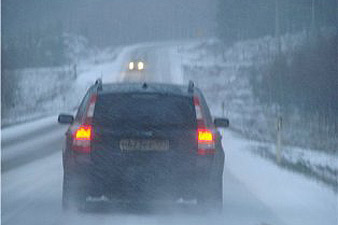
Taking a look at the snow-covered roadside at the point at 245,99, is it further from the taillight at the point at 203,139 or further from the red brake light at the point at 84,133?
the red brake light at the point at 84,133

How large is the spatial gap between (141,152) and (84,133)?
748 mm

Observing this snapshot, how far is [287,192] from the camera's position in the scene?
1194cm

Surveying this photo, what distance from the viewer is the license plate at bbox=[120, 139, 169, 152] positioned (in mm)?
8969

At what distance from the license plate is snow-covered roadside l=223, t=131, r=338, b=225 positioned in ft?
6.18

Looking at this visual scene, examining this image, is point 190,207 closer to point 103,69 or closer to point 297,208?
point 297,208

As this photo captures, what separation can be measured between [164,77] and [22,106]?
1507 cm

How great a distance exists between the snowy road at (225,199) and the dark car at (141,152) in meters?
0.37

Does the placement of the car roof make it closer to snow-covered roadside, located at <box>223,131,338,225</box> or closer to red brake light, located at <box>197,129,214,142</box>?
red brake light, located at <box>197,129,214,142</box>

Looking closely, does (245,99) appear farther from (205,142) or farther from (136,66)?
(205,142)

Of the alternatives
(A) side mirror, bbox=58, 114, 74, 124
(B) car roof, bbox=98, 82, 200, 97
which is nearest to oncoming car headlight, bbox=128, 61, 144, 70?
(A) side mirror, bbox=58, 114, 74, 124

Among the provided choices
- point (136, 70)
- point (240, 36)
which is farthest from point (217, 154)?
point (240, 36)

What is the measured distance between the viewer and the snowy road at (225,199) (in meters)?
9.31

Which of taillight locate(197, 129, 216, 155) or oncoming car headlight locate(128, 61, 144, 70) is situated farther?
oncoming car headlight locate(128, 61, 144, 70)

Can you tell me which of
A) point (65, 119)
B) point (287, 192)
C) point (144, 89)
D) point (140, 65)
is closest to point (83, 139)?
point (144, 89)
